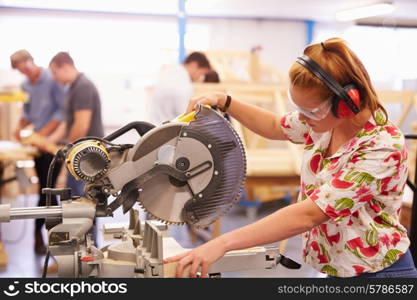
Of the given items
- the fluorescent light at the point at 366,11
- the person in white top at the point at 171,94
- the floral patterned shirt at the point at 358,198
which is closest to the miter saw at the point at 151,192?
the floral patterned shirt at the point at 358,198

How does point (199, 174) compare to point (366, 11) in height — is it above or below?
below

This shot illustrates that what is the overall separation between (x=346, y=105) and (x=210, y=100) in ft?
1.51

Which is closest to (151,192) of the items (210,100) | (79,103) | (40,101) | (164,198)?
(164,198)

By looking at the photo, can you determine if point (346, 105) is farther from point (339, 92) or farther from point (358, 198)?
point (358, 198)

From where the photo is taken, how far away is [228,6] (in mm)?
10914

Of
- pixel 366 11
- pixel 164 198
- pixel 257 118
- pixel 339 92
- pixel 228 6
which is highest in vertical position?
pixel 228 6

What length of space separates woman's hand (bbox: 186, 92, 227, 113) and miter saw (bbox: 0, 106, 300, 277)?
0.19 meters

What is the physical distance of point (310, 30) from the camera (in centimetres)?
1303

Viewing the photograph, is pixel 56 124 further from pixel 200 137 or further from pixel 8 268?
pixel 200 137

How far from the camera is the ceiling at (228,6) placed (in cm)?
1030

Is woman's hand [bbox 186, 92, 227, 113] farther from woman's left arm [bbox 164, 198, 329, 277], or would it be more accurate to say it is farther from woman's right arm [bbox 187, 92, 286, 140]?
woman's left arm [bbox 164, 198, 329, 277]

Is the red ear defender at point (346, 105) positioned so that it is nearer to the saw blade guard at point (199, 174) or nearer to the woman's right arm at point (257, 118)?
the saw blade guard at point (199, 174)

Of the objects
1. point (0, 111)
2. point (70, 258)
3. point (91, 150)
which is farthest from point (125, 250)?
point (0, 111)

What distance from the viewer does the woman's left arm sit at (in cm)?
123
